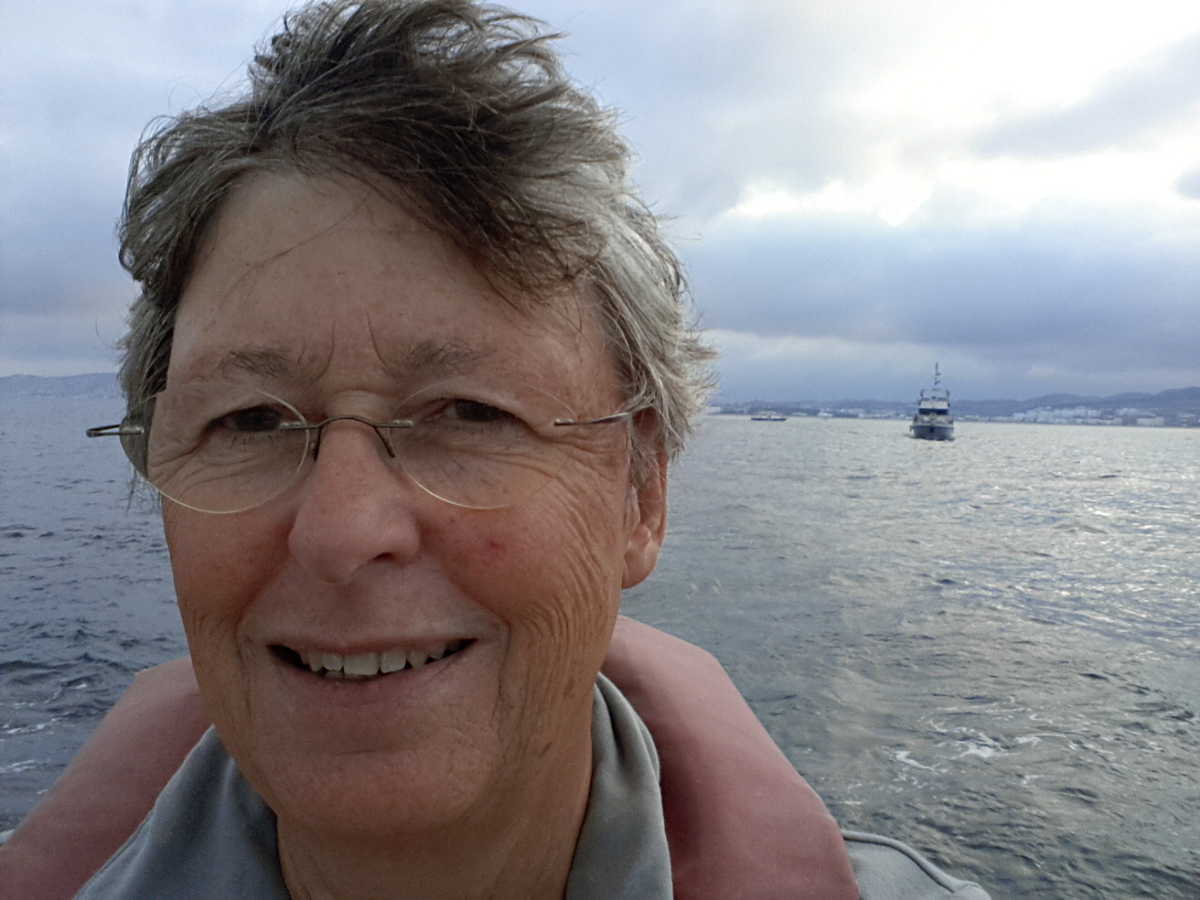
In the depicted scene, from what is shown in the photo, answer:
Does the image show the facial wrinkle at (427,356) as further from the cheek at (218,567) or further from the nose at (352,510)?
the cheek at (218,567)

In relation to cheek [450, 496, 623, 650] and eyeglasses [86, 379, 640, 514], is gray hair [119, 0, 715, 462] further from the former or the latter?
cheek [450, 496, 623, 650]

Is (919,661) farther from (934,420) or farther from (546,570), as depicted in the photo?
(934,420)

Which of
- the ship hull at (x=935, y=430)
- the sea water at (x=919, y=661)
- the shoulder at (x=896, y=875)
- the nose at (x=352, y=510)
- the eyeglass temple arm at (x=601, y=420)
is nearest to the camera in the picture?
the nose at (x=352, y=510)

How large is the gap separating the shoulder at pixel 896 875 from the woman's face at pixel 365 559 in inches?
34.1

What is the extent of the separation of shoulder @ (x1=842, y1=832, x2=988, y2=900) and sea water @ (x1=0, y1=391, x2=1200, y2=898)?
36.5 inches

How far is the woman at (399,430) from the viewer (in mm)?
1272

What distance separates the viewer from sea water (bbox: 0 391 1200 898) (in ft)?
16.8

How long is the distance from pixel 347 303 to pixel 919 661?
8.30m

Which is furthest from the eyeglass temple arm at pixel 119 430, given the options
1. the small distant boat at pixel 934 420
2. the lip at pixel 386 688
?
the small distant boat at pixel 934 420

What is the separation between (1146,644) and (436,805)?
1058cm

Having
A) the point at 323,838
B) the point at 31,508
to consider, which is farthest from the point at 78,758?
the point at 31,508

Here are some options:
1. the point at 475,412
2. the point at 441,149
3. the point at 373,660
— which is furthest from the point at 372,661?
the point at 441,149

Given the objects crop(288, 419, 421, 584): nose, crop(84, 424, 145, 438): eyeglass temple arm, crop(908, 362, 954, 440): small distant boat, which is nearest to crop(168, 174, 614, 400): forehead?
crop(288, 419, 421, 584): nose

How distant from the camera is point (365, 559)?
1.22 metres
